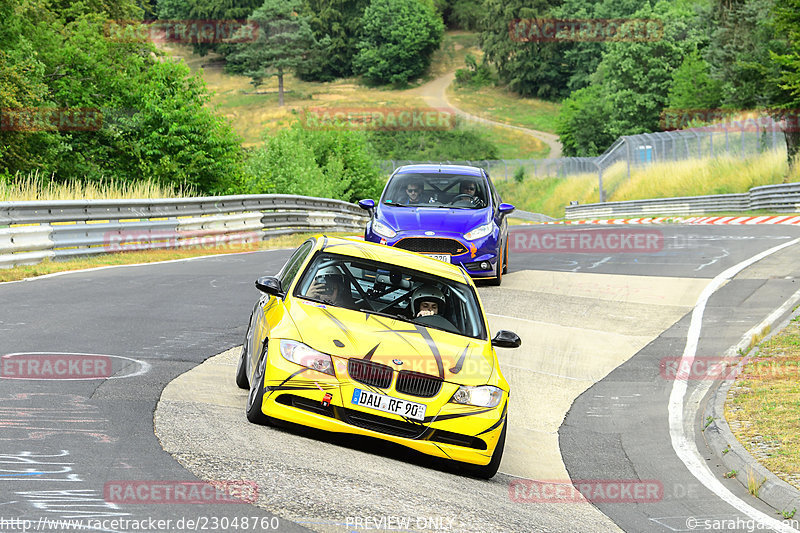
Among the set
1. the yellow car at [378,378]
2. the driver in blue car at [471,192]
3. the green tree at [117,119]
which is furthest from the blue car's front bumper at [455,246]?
the green tree at [117,119]

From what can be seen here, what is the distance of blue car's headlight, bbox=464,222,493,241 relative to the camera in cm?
1662

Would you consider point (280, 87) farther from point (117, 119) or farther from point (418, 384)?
point (418, 384)

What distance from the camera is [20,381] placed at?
866 centimetres

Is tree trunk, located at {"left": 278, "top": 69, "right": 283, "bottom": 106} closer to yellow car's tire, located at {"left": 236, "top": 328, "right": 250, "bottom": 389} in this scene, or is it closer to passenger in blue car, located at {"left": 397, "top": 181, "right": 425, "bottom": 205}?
passenger in blue car, located at {"left": 397, "top": 181, "right": 425, "bottom": 205}

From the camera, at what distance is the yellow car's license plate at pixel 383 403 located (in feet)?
24.6

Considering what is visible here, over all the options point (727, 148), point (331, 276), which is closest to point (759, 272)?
point (331, 276)

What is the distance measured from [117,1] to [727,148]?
32764 millimetres

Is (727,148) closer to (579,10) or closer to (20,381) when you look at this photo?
(20,381)

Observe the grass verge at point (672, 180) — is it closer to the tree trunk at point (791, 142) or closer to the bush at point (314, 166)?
the tree trunk at point (791, 142)

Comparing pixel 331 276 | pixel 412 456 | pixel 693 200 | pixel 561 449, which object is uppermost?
pixel 331 276

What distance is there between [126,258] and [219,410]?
12.8 m

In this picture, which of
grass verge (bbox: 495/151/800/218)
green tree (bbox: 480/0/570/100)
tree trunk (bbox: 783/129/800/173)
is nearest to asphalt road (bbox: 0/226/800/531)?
tree trunk (bbox: 783/129/800/173)

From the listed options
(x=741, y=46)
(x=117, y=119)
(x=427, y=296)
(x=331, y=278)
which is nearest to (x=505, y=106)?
(x=741, y=46)

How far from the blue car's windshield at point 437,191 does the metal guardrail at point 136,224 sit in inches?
241
